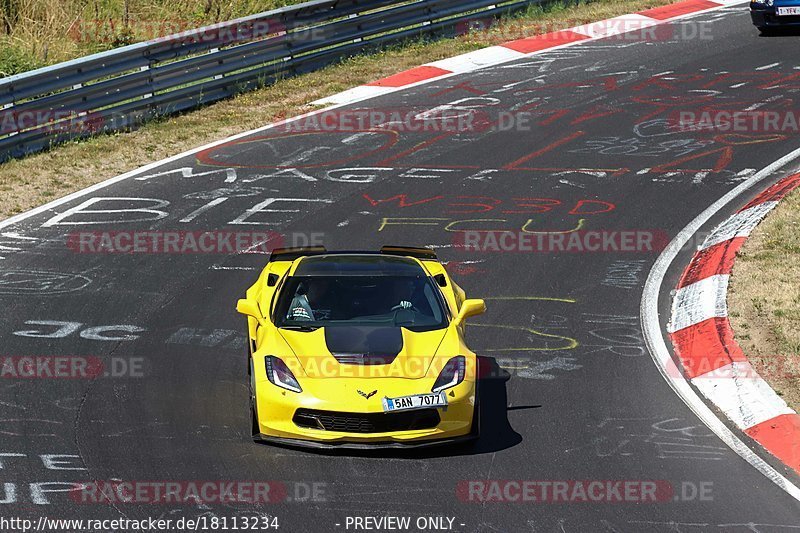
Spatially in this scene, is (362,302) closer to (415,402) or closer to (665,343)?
(415,402)

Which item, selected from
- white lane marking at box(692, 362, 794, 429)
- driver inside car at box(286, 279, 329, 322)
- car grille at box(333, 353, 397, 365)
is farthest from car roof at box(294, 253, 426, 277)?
white lane marking at box(692, 362, 794, 429)

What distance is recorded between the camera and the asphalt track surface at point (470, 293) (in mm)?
7867

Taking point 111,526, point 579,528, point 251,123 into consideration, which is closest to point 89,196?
point 251,123

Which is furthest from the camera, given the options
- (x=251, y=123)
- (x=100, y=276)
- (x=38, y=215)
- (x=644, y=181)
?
(x=251, y=123)

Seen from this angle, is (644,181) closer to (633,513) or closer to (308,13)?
(308,13)

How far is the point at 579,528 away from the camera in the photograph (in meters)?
7.33

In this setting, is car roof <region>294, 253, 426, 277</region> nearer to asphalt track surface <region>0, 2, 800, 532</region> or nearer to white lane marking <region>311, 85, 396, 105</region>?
asphalt track surface <region>0, 2, 800, 532</region>

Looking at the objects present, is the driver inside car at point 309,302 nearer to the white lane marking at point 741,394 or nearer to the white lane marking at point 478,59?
the white lane marking at point 741,394

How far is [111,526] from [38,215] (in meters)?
7.78

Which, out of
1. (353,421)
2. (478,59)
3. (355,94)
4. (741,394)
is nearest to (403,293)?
(353,421)

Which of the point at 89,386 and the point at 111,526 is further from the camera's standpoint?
the point at 89,386

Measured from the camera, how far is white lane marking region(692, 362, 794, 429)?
29.5ft

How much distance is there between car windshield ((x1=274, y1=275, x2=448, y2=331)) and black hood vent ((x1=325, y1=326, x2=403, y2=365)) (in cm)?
16

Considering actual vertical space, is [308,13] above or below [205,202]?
above
